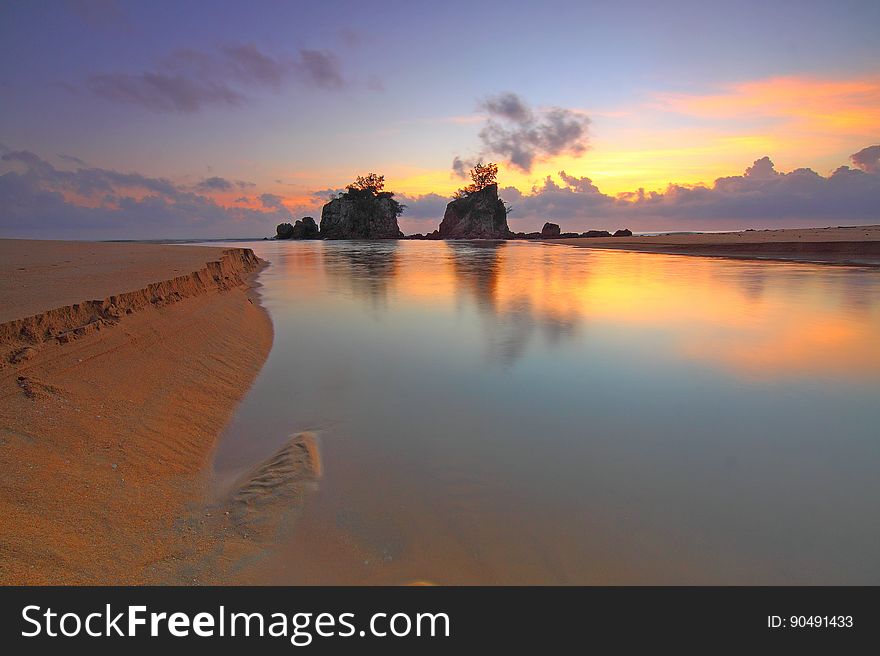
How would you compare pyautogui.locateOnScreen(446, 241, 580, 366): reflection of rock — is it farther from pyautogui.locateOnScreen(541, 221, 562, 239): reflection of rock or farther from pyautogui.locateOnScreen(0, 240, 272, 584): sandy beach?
pyautogui.locateOnScreen(541, 221, 562, 239): reflection of rock

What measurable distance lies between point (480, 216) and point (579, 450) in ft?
348

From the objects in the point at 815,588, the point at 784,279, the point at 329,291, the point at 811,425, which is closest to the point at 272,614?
the point at 815,588

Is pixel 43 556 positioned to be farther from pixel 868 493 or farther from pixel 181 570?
pixel 868 493

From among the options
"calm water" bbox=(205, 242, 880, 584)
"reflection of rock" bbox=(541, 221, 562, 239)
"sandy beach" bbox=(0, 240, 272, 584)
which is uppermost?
"reflection of rock" bbox=(541, 221, 562, 239)

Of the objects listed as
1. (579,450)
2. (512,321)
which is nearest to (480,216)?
(512,321)

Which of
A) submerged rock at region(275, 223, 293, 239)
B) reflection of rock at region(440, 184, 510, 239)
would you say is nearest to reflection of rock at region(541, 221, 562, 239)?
reflection of rock at region(440, 184, 510, 239)

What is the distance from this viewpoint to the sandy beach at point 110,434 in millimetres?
2326

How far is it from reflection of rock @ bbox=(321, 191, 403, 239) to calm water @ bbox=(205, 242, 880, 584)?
340 ft

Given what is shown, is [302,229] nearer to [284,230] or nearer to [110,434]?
[284,230]

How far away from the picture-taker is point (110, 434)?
11.4 ft

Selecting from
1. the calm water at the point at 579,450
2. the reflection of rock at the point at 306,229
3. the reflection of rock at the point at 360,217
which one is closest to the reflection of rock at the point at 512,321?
the calm water at the point at 579,450

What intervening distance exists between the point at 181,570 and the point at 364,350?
17.6 ft

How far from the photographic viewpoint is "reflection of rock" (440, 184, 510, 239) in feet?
347

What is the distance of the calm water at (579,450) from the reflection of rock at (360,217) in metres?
104
